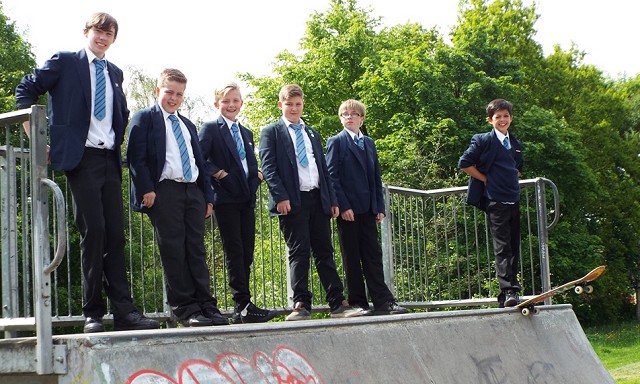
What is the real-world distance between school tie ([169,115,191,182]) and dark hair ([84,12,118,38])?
721 millimetres

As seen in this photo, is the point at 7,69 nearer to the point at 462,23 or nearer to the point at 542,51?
the point at 462,23

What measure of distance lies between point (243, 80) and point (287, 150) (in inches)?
1278

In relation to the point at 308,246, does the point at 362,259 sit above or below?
below

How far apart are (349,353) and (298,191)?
2105 mm

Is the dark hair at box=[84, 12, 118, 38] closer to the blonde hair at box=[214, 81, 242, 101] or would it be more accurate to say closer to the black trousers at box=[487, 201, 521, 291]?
the blonde hair at box=[214, 81, 242, 101]

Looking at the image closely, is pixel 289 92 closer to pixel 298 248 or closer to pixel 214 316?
pixel 298 248

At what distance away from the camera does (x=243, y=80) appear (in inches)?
1544

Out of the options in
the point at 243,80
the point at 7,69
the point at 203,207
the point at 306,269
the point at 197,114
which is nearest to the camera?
the point at 203,207

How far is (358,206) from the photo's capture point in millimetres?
7855

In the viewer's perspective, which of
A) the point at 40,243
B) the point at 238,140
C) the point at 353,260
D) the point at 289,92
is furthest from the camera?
the point at 353,260

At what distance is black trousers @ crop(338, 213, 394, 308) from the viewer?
7.95 m

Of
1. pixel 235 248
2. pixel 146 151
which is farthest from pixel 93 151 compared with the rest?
A: pixel 235 248

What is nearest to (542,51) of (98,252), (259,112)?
(259,112)

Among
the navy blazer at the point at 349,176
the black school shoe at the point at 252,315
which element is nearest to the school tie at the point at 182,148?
the black school shoe at the point at 252,315
